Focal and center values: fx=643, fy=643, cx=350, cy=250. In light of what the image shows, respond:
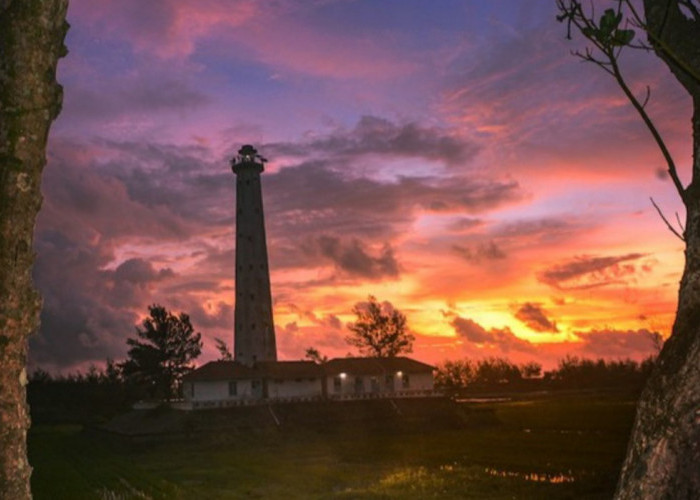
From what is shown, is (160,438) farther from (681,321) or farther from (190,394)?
(681,321)

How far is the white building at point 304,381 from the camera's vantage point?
60.0 m

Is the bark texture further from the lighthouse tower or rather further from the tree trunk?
the lighthouse tower

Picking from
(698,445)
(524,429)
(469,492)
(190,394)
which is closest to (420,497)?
(469,492)

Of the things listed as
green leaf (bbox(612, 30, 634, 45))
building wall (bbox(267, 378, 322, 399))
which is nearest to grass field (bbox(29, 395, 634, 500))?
building wall (bbox(267, 378, 322, 399))

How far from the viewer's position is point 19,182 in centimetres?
582

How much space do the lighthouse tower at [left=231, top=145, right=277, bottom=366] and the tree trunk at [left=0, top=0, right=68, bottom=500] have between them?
61.5 m

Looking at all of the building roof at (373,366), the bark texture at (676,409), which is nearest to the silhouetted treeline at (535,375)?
the building roof at (373,366)

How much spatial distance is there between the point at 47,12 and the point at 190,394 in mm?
57402

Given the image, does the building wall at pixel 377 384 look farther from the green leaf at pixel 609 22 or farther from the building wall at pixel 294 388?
the green leaf at pixel 609 22

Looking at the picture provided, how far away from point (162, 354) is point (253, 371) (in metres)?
10.1

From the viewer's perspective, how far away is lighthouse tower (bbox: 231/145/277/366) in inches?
2630

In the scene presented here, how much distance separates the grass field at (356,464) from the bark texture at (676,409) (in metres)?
21.9

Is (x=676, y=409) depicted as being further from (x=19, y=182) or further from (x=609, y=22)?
(x=19, y=182)

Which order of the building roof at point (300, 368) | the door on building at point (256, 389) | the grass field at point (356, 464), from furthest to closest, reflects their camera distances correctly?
the door on building at point (256, 389) < the building roof at point (300, 368) < the grass field at point (356, 464)
